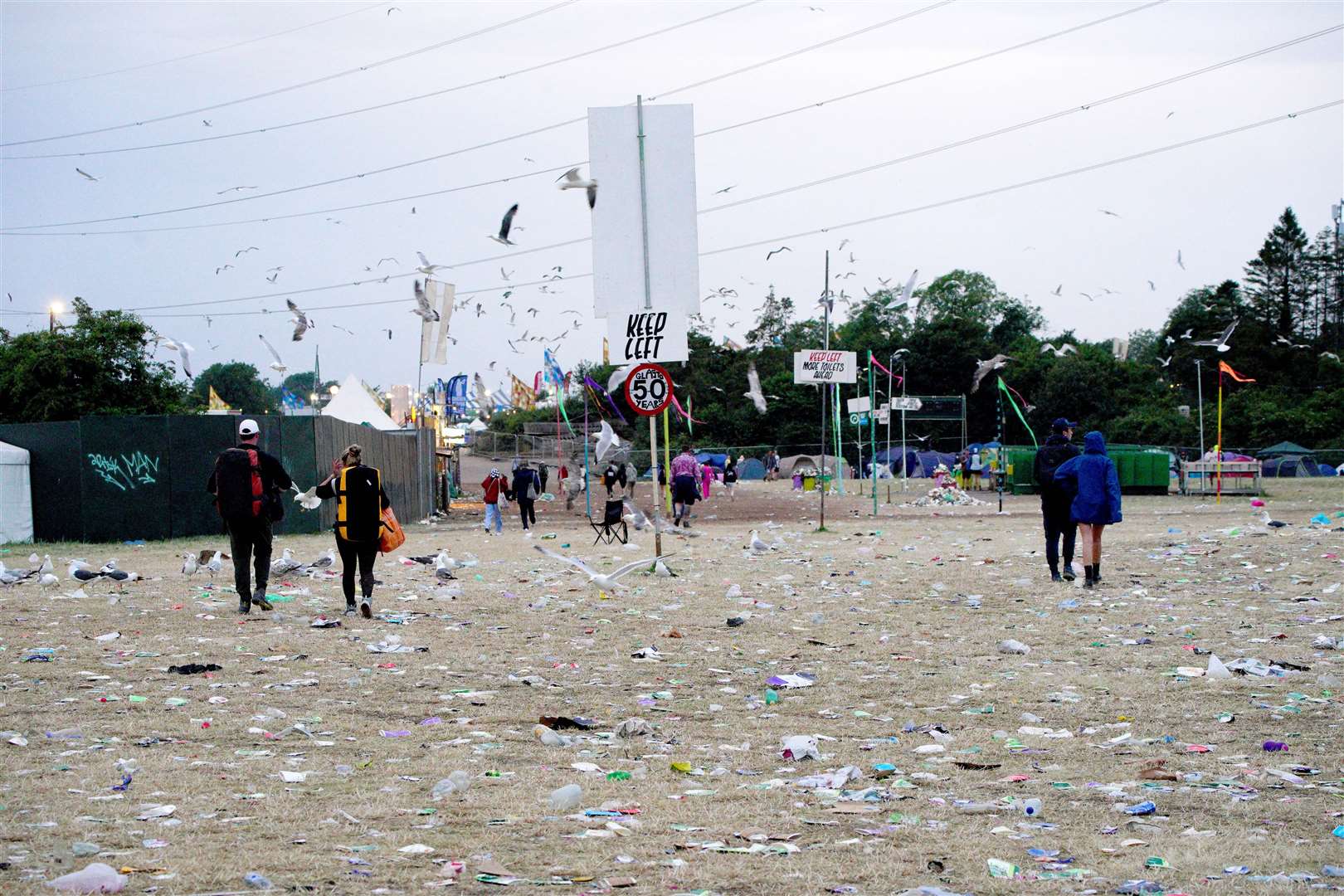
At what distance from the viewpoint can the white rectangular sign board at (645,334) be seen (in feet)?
44.7

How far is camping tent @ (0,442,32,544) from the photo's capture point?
73.3ft

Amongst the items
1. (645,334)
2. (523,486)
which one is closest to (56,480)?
(523,486)

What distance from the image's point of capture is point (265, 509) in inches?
444

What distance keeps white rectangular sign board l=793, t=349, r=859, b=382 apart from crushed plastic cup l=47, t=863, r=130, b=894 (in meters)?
18.2

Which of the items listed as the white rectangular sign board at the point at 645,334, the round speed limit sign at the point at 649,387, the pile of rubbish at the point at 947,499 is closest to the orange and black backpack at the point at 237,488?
the white rectangular sign board at the point at 645,334

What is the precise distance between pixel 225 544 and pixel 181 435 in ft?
8.95

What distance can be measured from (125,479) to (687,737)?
758 inches

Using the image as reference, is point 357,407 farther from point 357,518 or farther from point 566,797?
point 566,797

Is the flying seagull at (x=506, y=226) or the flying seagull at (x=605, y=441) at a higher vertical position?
the flying seagull at (x=506, y=226)

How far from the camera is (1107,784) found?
5.25 meters

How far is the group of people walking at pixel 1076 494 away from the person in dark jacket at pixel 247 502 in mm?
7400

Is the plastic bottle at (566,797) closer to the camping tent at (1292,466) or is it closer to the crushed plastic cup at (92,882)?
the crushed plastic cup at (92,882)

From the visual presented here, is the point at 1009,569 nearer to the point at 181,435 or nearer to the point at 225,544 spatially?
the point at 225,544

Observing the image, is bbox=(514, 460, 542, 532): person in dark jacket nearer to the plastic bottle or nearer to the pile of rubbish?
the pile of rubbish
